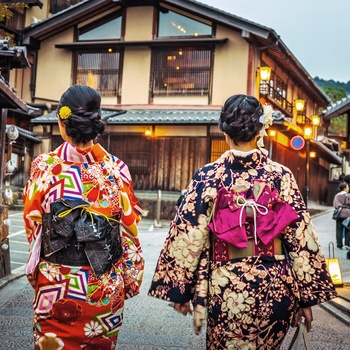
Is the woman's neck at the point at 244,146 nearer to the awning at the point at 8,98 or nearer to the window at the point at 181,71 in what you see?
the awning at the point at 8,98

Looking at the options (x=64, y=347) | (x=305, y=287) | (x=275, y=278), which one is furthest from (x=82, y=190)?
(x=305, y=287)

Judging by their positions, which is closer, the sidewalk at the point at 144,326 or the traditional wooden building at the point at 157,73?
the sidewalk at the point at 144,326

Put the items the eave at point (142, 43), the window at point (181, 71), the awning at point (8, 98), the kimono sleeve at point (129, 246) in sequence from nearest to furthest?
the kimono sleeve at point (129, 246), the awning at point (8, 98), the eave at point (142, 43), the window at point (181, 71)

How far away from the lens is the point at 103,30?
24750 mm

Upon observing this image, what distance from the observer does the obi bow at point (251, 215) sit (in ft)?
10.2

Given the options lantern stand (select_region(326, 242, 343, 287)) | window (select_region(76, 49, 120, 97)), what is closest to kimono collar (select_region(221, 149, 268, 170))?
lantern stand (select_region(326, 242, 343, 287))

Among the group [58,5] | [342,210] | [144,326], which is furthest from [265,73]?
[144,326]

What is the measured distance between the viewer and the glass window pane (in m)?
24.4

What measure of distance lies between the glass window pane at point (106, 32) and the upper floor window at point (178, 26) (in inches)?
81.3

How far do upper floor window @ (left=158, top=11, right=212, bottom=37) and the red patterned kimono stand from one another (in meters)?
20.7

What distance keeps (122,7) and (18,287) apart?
18.3 meters

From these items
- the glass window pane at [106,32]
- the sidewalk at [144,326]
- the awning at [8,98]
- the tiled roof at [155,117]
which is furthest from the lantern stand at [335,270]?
the glass window pane at [106,32]

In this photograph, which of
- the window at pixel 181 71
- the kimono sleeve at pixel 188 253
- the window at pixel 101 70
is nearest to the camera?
the kimono sleeve at pixel 188 253

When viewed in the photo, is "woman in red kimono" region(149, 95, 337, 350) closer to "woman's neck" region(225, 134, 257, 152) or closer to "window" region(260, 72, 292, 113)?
"woman's neck" region(225, 134, 257, 152)
